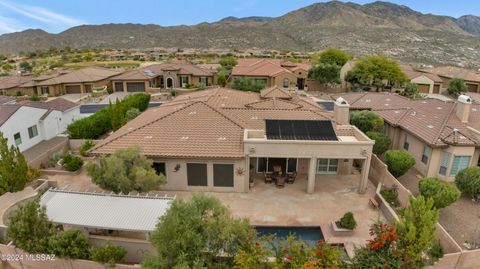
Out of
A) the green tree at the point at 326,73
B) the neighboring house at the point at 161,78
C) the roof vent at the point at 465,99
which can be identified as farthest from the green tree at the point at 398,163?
the neighboring house at the point at 161,78

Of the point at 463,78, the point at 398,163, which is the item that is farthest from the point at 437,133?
the point at 463,78

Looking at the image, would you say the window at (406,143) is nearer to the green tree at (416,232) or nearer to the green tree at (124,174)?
the green tree at (416,232)

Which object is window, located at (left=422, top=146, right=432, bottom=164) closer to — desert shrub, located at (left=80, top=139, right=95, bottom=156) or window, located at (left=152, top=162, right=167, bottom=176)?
window, located at (left=152, top=162, right=167, bottom=176)

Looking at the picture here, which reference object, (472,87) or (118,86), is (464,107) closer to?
(472,87)

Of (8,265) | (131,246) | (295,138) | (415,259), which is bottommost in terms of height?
(8,265)

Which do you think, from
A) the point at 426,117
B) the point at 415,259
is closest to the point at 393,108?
the point at 426,117

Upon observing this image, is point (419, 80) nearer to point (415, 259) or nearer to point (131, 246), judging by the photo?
point (415, 259)
